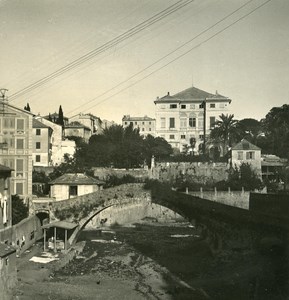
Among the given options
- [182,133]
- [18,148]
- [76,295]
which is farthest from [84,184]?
[182,133]

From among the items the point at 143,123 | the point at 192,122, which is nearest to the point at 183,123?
the point at 192,122

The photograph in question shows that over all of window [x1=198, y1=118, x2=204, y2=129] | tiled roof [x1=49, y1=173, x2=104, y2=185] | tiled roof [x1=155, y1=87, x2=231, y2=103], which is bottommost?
tiled roof [x1=49, y1=173, x2=104, y2=185]

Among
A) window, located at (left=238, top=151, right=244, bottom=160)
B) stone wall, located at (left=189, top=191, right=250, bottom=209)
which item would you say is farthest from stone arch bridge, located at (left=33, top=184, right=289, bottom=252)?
window, located at (left=238, top=151, right=244, bottom=160)

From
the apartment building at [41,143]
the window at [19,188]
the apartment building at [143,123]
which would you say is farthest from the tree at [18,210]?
the apartment building at [143,123]

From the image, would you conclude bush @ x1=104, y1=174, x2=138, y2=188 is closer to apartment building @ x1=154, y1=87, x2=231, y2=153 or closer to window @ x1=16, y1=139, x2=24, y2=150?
window @ x1=16, y1=139, x2=24, y2=150

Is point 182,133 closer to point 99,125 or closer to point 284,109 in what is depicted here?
point 284,109

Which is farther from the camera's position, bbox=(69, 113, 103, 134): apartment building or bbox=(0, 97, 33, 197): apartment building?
bbox=(69, 113, 103, 134): apartment building
